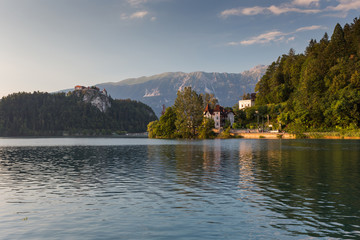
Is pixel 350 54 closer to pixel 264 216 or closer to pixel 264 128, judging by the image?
pixel 264 128

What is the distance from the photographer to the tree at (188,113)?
7008 inches

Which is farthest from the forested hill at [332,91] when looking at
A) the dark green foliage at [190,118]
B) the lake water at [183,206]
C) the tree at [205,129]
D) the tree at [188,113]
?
the lake water at [183,206]

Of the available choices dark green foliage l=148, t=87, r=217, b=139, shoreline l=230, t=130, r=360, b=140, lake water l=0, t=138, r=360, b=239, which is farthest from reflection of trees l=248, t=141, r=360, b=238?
dark green foliage l=148, t=87, r=217, b=139

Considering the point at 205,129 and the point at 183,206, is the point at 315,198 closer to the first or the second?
the point at 183,206

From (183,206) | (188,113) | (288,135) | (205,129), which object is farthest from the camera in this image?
(205,129)

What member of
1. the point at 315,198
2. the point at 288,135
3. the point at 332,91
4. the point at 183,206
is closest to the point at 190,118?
the point at 288,135

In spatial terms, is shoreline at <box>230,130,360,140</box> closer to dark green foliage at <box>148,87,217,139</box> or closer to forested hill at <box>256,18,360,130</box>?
forested hill at <box>256,18,360,130</box>

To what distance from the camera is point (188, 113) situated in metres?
178

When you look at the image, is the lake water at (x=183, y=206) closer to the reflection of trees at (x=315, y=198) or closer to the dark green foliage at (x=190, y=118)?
the reflection of trees at (x=315, y=198)

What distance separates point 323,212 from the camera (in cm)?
2022

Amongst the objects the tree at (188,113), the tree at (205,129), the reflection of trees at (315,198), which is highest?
the tree at (188,113)

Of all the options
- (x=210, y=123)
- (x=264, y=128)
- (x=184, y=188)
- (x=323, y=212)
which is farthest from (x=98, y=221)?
(x=264, y=128)

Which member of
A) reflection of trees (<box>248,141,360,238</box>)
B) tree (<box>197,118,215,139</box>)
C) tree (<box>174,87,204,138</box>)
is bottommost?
reflection of trees (<box>248,141,360,238</box>)

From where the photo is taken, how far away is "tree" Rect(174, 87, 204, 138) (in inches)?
7008
